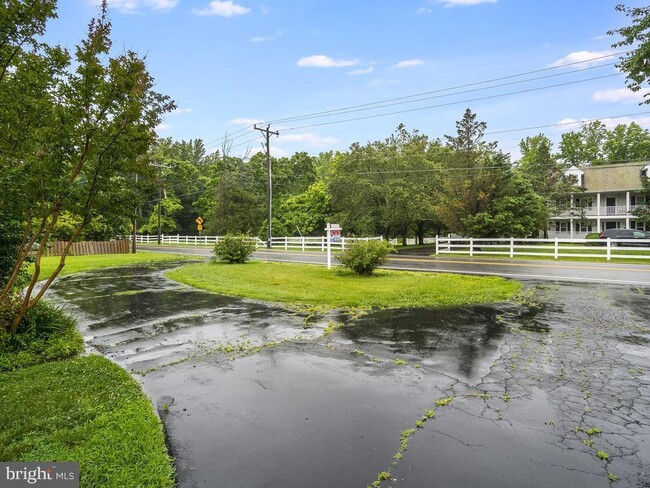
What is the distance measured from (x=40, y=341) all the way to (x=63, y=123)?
305cm

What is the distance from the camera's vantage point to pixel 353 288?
1015 centimetres

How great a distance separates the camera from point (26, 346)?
5.26 meters

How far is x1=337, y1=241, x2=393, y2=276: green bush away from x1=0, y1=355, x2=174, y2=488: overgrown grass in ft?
29.0

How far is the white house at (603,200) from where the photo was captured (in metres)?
39.6

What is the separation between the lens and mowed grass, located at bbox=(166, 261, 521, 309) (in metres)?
8.51

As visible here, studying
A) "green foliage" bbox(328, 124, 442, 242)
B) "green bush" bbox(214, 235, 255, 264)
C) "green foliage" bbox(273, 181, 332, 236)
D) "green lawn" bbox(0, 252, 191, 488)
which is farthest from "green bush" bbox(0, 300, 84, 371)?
"green foliage" bbox(273, 181, 332, 236)

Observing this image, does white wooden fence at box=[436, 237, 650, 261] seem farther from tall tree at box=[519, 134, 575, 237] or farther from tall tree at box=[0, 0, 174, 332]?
tall tree at box=[0, 0, 174, 332]

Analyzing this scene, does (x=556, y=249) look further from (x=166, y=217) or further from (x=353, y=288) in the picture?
(x=166, y=217)

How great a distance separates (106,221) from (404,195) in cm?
2656

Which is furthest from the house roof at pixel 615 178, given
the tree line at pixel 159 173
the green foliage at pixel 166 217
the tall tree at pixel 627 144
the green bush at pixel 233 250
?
the green foliage at pixel 166 217

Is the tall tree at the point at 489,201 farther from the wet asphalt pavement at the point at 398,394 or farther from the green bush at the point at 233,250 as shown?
the wet asphalt pavement at the point at 398,394

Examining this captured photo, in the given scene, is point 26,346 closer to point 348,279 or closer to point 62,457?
point 62,457

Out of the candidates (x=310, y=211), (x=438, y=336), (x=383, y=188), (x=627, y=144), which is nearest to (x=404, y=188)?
(x=383, y=188)

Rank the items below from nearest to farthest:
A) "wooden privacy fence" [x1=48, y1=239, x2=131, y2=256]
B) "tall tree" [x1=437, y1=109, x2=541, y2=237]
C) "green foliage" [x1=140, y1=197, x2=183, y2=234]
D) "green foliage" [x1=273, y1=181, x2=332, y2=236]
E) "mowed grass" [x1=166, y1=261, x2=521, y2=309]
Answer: "mowed grass" [x1=166, y1=261, x2=521, y2=309] < "tall tree" [x1=437, y1=109, x2=541, y2=237] < "wooden privacy fence" [x1=48, y1=239, x2=131, y2=256] < "green foliage" [x1=273, y1=181, x2=332, y2=236] < "green foliage" [x1=140, y1=197, x2=183, y2=234]
